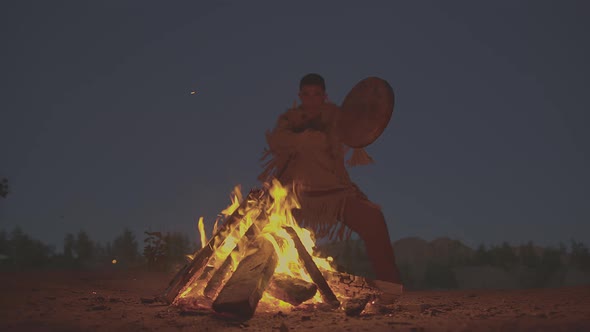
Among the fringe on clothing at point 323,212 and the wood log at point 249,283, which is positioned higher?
the fringe on clothing at point 323,212

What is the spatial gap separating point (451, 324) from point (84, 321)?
2617 millimetres

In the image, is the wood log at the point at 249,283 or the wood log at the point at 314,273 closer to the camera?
the wood log at the point at 249,283

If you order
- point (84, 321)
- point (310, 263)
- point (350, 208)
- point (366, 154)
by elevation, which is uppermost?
point (366, 154)

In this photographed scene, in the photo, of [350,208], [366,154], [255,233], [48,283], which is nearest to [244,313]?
[255,233]

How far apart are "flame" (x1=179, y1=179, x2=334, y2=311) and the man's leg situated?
48 cm

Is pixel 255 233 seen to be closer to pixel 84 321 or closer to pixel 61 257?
pixel 84 321

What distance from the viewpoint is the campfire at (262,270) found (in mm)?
4090

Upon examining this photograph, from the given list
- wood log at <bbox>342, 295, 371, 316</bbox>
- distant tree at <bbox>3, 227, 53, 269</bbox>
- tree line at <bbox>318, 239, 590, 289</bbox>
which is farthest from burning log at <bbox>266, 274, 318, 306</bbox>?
distant tree at <bbox>3, 227, 53, 269</bbox>

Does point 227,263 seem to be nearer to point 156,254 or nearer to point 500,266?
point 156,254

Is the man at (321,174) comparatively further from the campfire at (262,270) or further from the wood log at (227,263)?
the wood log at (227,263)

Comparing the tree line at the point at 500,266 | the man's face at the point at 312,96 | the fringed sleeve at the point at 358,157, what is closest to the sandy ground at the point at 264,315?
the fringed sleeve at the point at 358,157

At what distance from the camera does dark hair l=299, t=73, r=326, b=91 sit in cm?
507

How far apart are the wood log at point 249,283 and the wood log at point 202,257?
1.37ft

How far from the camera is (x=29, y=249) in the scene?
45.7 feet
